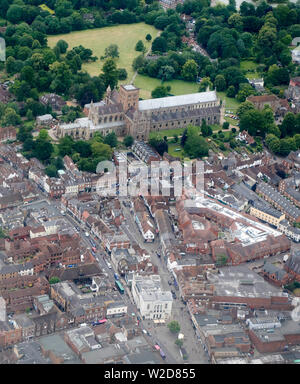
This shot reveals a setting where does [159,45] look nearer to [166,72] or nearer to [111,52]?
[111,52]

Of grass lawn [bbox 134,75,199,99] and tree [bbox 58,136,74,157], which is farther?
grass lawn [bbox 134,75,199,99]

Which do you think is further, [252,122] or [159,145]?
[252,122]

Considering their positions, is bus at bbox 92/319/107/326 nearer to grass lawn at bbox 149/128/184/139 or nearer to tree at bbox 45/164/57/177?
tree at bbox 45/164/57/177

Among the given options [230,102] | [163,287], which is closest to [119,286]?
[163,287]

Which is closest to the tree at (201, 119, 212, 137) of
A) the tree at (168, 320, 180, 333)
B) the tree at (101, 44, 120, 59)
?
the tree at (101, 44, 120, 59)

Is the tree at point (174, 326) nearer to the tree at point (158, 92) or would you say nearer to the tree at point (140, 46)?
the tree at point (158, 92)

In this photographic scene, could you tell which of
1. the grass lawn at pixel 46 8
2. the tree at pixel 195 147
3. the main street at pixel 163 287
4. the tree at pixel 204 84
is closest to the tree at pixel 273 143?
the tree at pixel 195 147

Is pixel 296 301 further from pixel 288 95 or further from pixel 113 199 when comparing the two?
pixel 288 95
